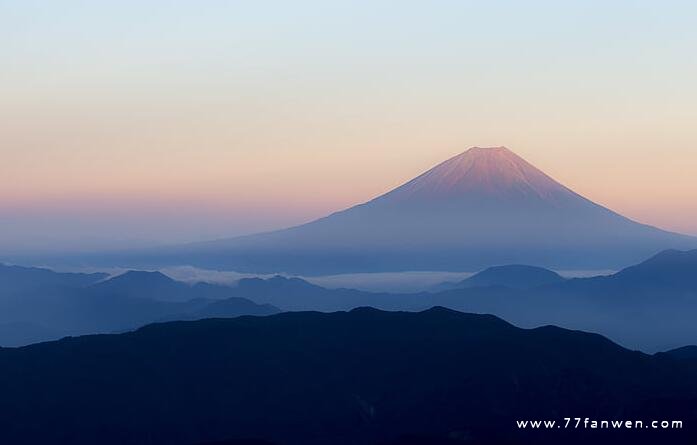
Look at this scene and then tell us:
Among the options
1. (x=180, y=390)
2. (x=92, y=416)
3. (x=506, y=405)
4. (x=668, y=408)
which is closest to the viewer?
(x=668, y=408)

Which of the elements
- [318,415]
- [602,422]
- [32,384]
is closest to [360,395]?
[318,415]

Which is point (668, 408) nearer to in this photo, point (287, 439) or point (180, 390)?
point (287, 439)

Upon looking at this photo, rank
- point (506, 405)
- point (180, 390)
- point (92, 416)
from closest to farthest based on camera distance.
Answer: point (506, 405) → point (92, 416) → point (180, 390)

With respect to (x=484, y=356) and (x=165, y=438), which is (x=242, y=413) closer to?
(x=165, y=438)

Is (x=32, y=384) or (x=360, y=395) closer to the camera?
(x=360, y=395)

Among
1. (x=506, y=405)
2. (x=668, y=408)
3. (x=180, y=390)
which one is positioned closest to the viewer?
(x=668, y=408)

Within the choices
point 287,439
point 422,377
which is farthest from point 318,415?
point 422,377
